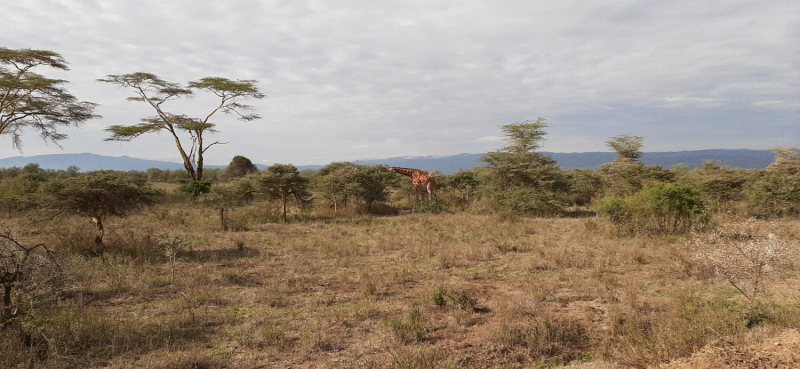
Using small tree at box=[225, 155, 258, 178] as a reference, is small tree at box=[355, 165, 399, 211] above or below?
below

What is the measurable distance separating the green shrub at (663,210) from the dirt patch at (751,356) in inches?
295

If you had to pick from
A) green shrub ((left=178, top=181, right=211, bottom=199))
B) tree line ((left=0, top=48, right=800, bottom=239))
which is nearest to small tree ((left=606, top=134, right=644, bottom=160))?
tree line ((left=0, top=48, right=800, bottom=239))

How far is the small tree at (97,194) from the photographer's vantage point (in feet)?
24.9

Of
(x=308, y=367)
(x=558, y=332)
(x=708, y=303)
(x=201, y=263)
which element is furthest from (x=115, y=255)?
(x=708, y=303)

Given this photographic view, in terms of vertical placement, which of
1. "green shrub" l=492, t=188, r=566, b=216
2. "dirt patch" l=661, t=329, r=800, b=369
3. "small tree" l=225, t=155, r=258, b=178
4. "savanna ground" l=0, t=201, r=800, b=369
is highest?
"small tree" l=225, t=155, r=258, b=178

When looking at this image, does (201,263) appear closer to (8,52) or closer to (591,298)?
(591,298)

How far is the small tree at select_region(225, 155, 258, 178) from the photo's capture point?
34031 mm

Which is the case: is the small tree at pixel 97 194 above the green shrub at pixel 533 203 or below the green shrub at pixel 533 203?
above

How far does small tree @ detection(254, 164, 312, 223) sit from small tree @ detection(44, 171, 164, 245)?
16.1 feet

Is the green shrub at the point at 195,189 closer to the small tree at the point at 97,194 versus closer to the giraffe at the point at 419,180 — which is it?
the giraffe at the point at 419,180

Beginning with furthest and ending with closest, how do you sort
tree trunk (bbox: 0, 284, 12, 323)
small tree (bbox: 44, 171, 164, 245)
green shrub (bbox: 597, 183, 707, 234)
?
1. green shrub (bbox: 597, 183, 707, 234)
2. small tree (bbox: 44, 171, 164, 245)
3. tree trunk (bbox: 0, 284, 12, 323)

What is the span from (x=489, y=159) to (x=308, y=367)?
18988 millimetres

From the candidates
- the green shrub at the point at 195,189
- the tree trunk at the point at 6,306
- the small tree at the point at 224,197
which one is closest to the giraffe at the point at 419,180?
the small tree at the point at 224,197

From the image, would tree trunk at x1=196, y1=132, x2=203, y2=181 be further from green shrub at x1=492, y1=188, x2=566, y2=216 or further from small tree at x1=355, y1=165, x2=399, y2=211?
green shrub at x1=492, y1=188, x2=566, y2=216
